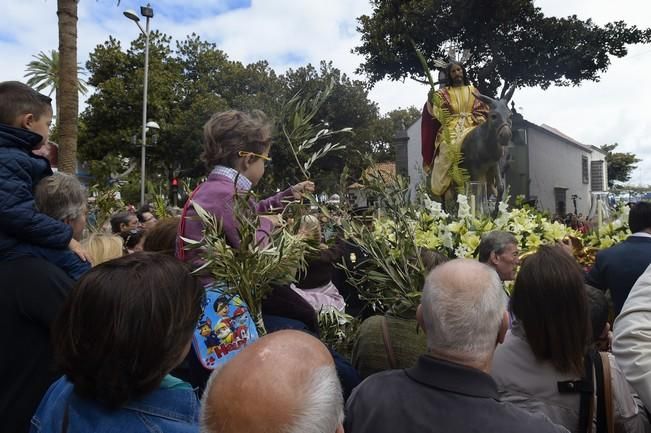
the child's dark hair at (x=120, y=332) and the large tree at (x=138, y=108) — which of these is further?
the large tree at (x=138, y=108)

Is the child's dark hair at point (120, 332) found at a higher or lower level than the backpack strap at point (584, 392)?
higher

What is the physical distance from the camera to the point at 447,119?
781 cm

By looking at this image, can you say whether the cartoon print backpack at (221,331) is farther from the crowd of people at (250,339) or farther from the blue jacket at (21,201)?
the blue jacket at (21,201)

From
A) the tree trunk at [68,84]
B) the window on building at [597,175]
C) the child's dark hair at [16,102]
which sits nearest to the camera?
the child's dark hair at [16,102]

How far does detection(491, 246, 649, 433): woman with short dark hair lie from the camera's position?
2.01 meters

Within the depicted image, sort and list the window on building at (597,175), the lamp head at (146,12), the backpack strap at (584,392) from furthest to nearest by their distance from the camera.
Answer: the window on building at (597,175), the lamp head at (146,12), the backpack strap at (584,392)

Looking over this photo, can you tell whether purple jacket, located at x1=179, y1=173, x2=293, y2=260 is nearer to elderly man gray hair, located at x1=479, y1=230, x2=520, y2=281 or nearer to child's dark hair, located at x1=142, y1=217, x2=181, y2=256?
child's dark hair, located at x1=142, y1=217, x2=181, y2=256

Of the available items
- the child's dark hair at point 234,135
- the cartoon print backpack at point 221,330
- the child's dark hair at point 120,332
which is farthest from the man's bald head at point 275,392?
the child's dark hair at point 234,135

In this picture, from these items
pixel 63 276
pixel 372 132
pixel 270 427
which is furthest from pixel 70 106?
pixel 372 132

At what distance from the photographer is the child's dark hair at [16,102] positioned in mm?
2643

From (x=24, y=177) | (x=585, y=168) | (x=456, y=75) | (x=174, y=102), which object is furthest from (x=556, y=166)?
(x=24, y=177)

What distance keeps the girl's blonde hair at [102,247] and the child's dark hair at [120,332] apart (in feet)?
6.45

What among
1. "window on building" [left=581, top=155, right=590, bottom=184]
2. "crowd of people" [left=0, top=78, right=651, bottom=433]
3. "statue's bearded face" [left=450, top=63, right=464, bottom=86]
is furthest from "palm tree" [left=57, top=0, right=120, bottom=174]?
"window on building" [left=581, top=155, right=590, bottom=184]

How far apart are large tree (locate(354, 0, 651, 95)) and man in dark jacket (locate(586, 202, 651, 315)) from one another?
788 inches
